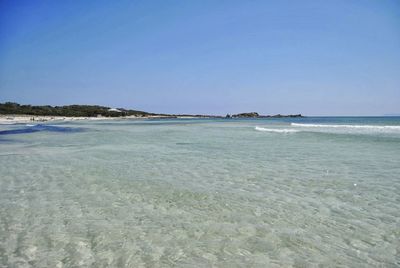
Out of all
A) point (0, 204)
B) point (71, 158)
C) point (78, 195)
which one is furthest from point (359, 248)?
point (71, 158)

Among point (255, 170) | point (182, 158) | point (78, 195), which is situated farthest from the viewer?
point (182, 158)

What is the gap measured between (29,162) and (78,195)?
6.35 meters

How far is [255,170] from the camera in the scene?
33.8 feet

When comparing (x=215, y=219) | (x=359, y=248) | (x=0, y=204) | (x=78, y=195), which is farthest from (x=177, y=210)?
(x=0, y=204)

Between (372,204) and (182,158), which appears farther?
(182,158)

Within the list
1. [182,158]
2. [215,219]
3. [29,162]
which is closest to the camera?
[215,219]

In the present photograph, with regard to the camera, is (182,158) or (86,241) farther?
(182,158)

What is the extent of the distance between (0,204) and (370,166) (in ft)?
36.6

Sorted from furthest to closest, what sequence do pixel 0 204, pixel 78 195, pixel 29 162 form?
pixel 29 162 → pixel 78 195 → pixel 0 204

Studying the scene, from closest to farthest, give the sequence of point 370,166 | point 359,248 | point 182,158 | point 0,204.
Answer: point 359,248 < point 0,204 < point 370,166 < point 182,158

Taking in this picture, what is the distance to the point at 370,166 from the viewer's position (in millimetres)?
10977

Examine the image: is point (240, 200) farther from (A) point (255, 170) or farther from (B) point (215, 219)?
(A) point (255, 170)

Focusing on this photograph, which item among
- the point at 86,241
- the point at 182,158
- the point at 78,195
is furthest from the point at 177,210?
the point at 182,158

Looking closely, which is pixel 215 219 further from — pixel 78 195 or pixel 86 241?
Answer: pixel 78 195
